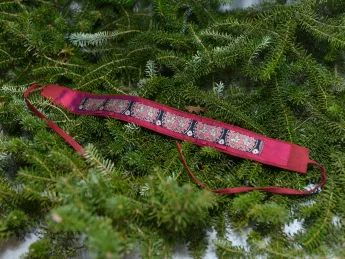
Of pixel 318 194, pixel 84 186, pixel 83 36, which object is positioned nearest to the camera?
pixel 84 186

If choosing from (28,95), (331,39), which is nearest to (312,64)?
(331,39)

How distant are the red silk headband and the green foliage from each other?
0.9 inches

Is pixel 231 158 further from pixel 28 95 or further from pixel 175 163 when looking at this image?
pixel 28 95

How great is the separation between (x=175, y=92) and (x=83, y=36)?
0.34 metres

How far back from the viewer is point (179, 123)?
0.94 m

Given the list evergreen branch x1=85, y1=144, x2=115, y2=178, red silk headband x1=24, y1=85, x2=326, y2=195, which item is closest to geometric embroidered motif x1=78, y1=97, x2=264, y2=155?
red silk headband x1=24, y1=85, x2=326, y2=195

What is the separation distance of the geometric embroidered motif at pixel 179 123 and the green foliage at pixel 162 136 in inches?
1.3

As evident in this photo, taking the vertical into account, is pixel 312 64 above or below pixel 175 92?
above

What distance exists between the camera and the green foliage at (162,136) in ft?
2.42

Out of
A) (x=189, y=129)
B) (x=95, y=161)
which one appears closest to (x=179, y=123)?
(x=189, y=129)

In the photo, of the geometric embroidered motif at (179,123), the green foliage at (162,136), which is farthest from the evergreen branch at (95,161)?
the geometric embroidered motif at (179,123)

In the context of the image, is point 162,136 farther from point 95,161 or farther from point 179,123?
point 95,161

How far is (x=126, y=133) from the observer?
3.08ft

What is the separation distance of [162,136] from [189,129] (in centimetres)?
8
